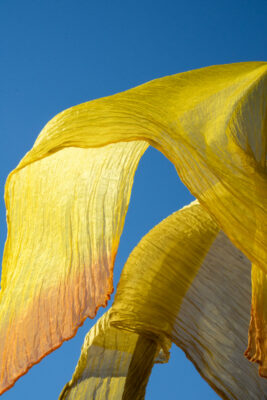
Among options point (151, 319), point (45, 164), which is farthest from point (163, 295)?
point (45, 164)

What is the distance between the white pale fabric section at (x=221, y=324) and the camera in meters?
1.11

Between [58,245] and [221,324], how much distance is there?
0.35 meters

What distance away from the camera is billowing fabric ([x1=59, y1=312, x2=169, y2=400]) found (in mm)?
1283

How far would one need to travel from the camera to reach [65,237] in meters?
1.11

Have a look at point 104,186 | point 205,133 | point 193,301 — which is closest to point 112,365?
point 193,301

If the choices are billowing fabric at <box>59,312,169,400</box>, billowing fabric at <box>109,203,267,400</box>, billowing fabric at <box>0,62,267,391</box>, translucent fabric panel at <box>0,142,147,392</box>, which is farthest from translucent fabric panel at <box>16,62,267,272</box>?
billowing fabric at <box>59,312,169,400</box>

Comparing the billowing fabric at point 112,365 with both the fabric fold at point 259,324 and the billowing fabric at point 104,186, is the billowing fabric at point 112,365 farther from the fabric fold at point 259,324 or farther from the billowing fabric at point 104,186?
the fabric fold at point 259,324

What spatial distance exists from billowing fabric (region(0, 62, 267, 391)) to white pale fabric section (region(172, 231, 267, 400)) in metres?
0.22

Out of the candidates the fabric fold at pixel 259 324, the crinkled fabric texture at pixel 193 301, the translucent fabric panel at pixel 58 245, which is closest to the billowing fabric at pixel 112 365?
the crinkled fabric texture at pixel 193 301

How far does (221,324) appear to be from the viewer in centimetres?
115

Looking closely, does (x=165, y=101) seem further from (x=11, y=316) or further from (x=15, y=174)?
(x=11, y=316)

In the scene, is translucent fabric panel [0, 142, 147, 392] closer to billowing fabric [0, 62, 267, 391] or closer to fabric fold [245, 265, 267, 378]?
billowing fabric [0, 62, 267, 391]

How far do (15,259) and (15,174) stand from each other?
0.53 ft

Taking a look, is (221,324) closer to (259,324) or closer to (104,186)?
(259,324)
